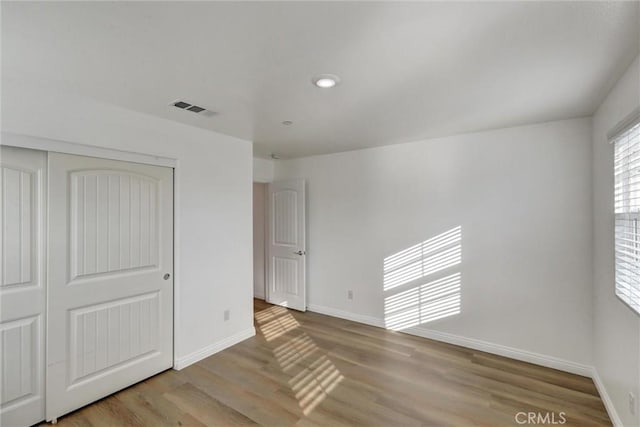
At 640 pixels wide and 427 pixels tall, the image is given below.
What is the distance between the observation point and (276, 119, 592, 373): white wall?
2.86 meters

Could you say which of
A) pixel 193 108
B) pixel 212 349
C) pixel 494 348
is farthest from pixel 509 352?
pixel 193 108

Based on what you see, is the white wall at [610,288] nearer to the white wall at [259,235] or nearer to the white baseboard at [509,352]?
the white baseboard at [509,352]

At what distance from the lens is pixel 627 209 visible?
6.42ft

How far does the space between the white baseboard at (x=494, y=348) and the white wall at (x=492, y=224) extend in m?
0.03

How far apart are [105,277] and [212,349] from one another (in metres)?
1.37

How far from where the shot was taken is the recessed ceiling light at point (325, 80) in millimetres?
1950

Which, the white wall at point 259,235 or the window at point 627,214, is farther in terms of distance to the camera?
the white wall at point 259,235

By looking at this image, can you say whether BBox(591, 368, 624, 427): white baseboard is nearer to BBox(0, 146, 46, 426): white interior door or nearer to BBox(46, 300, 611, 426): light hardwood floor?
BBox(46, 300, 611, 426): light hardwood floor

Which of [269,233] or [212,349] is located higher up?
[269,233]

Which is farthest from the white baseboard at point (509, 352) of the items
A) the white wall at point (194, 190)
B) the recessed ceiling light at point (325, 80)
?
the recessed ceiling light at point (325, 80)

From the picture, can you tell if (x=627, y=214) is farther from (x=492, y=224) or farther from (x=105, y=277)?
(x=105, y=277)

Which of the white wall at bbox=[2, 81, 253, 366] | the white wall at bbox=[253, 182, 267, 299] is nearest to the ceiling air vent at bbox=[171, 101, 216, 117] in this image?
the white wall at bbox=[2, 81, 253, 366]

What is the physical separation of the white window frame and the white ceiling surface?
41 cm

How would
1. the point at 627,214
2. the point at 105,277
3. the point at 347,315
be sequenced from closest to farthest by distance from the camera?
1. the point at 627,214
2. the point at 105,277
3. the point at 347,315
